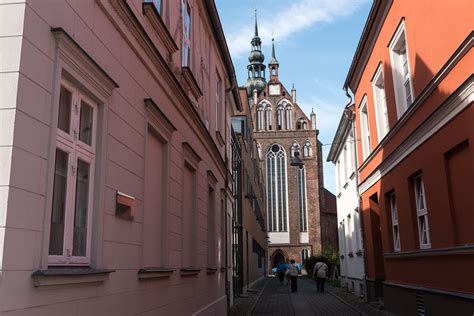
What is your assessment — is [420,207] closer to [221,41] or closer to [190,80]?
[190,80]

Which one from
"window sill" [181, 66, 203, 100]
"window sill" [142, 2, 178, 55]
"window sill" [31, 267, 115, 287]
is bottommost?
"window sill" [31, 267, 115, 287]

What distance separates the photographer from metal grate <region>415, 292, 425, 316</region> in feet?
34.0

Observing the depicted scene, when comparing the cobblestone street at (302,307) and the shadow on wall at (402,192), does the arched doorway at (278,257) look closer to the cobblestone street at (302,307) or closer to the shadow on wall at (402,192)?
the cobblestone street at (302,307)

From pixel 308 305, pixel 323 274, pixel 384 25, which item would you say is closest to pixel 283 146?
pixel 323 274

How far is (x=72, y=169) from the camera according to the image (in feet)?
15.9

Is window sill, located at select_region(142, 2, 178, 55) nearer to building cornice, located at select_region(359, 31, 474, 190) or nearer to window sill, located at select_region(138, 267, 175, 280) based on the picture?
window sill, located at select_region(138, 267, 175, 280)

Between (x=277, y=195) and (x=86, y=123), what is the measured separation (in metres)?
63.9

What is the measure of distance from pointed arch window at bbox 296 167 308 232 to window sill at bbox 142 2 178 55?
202 ft

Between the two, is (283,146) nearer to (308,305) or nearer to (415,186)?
(308,305)

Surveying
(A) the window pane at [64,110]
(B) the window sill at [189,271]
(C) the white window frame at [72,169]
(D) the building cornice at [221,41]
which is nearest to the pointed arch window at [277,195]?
(D) the building cornice at [221,41]

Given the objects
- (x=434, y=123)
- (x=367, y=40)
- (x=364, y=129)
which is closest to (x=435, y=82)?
(x=434, y=123)

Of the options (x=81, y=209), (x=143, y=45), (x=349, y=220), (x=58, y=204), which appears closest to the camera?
(x=58, y=204)

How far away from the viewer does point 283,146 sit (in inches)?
2739

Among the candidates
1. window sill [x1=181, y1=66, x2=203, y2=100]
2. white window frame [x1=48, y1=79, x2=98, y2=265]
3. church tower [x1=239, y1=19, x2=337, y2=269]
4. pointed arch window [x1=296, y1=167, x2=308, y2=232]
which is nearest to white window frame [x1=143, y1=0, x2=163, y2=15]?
window sill [x1=181, y1=66, x2=203, y2=100]
